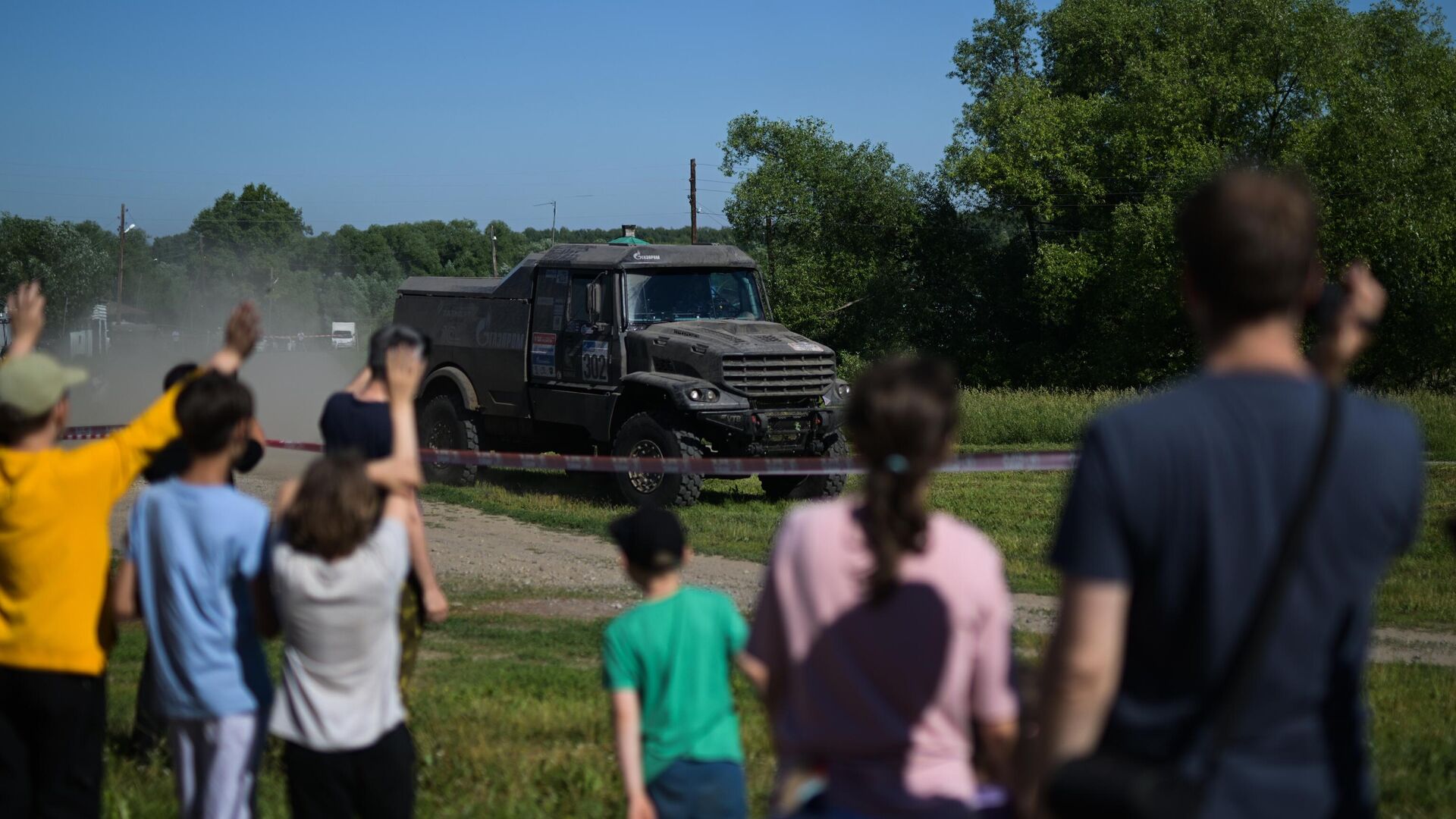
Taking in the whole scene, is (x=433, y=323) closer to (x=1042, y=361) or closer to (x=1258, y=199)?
(x=1258, y=199)

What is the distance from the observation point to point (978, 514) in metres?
15.6

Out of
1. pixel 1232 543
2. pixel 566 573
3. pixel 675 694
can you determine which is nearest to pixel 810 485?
pixel 566 573

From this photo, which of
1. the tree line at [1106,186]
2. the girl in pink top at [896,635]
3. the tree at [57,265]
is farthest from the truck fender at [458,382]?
the tree at [57,265]

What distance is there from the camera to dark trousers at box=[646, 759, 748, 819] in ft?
11.5

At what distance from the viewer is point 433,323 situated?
18.3m

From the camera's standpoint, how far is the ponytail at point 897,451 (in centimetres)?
251

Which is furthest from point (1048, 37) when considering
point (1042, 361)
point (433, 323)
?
point (433, 323)

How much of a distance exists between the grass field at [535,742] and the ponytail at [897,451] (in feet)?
10.2

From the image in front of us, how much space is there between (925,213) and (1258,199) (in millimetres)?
53300

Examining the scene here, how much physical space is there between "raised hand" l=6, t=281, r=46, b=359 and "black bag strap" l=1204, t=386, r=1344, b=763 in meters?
3.89

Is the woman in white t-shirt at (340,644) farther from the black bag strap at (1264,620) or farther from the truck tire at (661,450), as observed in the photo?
the truck tire at (661,450)

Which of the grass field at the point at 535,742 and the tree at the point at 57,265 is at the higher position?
the tree at the point at 57,265

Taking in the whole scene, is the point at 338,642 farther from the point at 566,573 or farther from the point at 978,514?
the point at 978,514

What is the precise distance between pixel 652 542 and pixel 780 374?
1193cm
